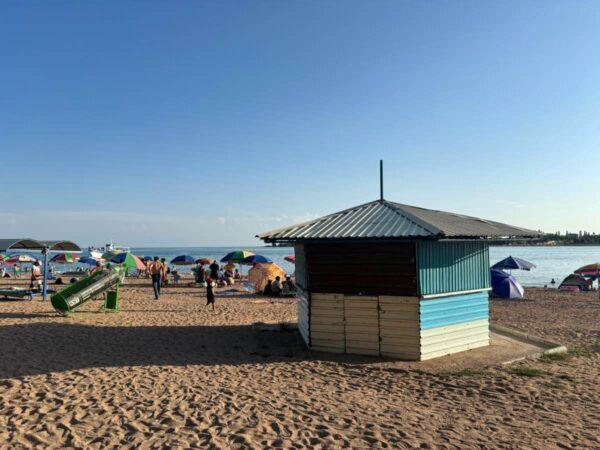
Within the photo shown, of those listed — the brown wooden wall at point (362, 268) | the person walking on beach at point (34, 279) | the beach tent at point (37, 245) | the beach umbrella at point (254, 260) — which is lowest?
the person walking on beach at point (34, 279)

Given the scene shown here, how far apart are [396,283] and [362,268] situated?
0.85 meters

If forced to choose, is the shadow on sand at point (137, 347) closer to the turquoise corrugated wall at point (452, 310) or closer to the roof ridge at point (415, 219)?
the turquoise corrugated wall at point (452, 310)

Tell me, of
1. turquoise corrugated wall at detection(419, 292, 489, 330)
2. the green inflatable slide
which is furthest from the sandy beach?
the green inflatable slide

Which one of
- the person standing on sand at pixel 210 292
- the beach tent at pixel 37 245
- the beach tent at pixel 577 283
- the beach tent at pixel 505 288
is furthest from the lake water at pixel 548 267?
the beach tent at pixel 37 245

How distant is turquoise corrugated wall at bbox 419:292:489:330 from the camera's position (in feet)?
31.1

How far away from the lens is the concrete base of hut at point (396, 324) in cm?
946

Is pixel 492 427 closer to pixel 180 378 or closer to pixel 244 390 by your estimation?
pixel 244 390

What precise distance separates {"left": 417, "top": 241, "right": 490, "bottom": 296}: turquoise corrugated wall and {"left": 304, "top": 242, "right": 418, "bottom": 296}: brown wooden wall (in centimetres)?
29

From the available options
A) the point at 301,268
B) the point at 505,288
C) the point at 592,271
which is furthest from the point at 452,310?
the point at 592,271

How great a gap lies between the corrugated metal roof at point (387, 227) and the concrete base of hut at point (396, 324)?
1.52m

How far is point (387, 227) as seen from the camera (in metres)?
9.74

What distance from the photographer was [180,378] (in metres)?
8.20

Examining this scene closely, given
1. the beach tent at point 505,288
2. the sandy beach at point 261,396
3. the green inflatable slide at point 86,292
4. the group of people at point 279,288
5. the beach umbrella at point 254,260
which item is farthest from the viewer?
the beach umbrella at point 254,260

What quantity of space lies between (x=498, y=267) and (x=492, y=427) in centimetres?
2575
